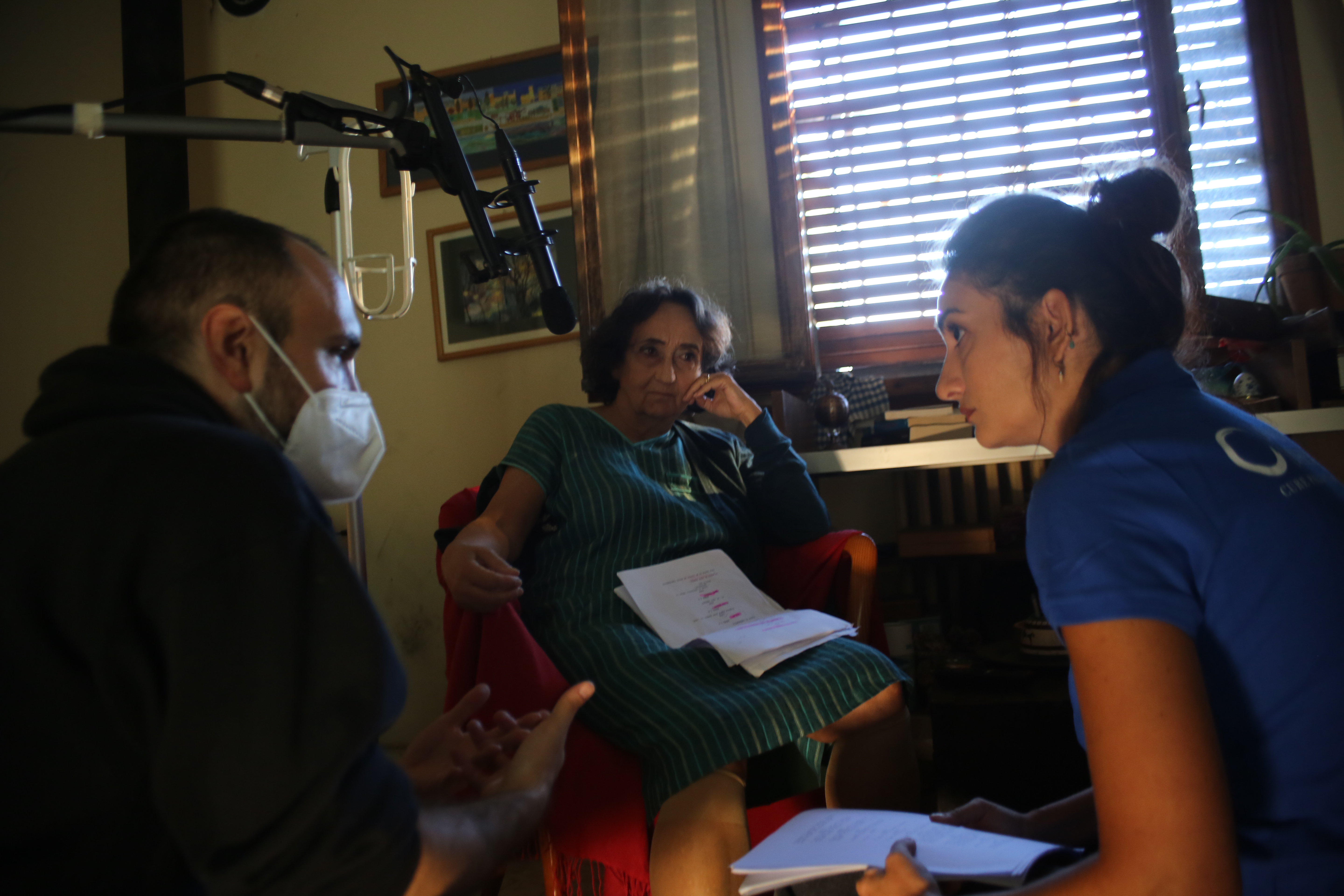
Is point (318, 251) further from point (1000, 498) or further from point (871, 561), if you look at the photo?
point (1000, 498)

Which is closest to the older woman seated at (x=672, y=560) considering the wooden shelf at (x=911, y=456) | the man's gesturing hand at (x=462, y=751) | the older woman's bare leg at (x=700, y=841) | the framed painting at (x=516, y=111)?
the older woman's bare leg at (x=700, y=841)

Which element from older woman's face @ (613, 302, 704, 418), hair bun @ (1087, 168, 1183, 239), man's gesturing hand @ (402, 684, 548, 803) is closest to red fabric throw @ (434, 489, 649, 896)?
man's gesturing hand @ (402, 684, 548, 803)

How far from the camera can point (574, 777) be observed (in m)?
1.26

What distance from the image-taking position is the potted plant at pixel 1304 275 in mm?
2141

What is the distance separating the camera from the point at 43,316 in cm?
301

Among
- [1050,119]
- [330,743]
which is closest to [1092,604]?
[330,743]

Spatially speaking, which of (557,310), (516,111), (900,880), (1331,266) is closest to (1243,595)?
(900,880)

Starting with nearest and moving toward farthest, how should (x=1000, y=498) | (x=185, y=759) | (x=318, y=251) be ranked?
1. (x=185, y=759)
2. (x=318, y=251)
3. (x=1000, y=498)

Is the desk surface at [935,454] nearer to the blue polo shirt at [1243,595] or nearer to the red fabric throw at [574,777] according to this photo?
Result: the red fabric throw at [574,777]

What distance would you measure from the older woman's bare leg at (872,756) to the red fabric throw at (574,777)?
6 cm

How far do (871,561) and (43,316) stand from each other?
287 centimetres

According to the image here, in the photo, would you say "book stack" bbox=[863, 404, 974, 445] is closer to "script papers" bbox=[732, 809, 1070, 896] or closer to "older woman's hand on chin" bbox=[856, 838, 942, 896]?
"script papers" bbox=[732, 809, 1070, 896]

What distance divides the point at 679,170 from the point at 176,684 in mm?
2163

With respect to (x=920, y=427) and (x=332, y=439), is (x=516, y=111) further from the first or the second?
(x=332, y=439)
